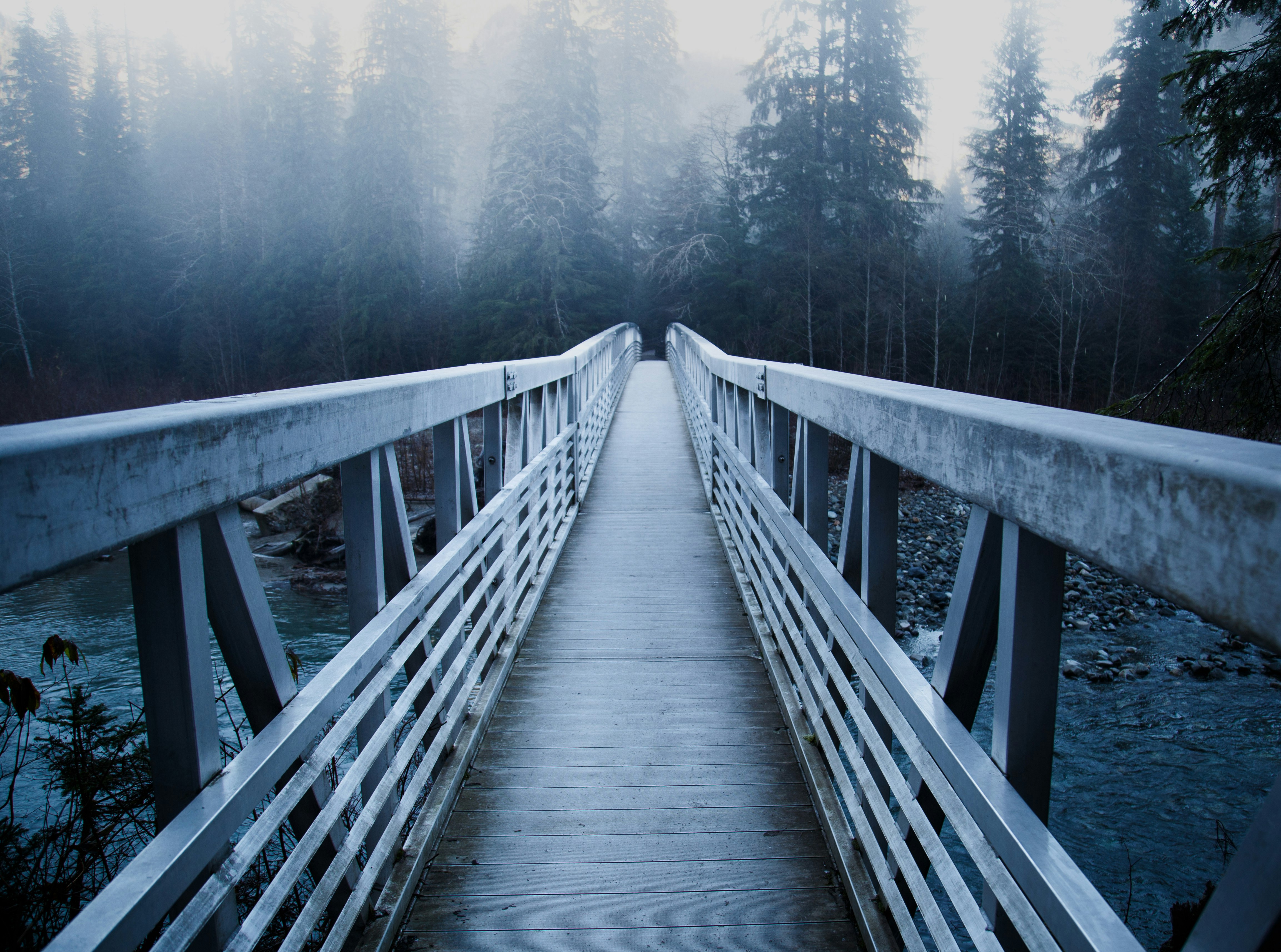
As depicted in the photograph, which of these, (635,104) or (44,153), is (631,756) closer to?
(635,104)

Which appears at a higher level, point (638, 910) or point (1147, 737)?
point (638, 910)

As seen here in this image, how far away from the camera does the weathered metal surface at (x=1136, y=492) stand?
0.72 m

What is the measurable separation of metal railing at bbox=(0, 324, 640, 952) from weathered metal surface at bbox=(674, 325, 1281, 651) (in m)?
1.25

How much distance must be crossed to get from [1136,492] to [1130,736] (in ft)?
24.0

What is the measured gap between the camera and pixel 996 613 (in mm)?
1584

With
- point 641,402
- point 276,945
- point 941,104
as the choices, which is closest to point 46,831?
point 276,945

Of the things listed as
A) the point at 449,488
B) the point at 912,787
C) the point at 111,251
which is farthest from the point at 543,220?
the point at 912,787

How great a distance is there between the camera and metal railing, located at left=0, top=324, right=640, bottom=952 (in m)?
1.02

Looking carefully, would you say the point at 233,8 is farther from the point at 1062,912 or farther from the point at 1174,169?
the point at 1062,912

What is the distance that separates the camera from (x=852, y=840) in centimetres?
233

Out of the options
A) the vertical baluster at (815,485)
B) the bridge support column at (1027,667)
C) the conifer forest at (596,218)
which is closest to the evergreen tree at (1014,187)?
the conifer forest at (596,218)

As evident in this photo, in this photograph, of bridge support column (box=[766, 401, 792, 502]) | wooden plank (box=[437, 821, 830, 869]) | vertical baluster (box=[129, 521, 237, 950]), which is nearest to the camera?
vertical baluster (box=[129, 521, 237, 950])

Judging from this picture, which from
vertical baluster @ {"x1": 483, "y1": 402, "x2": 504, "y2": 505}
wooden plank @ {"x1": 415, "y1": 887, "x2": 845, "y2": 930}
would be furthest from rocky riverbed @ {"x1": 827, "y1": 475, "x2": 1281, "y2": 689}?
wooden plank @ {"x1": 415, "y1": 887, "x2": 845, "y2": 930}

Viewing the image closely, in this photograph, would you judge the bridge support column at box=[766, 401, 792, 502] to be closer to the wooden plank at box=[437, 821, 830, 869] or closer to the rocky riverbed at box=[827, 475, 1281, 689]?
the wooden plank at box=[437, 821, 830, 869]
